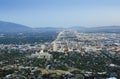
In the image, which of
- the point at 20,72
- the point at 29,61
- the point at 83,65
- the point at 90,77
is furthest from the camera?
the point at 29,61

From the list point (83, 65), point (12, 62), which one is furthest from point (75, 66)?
point (12, 62)

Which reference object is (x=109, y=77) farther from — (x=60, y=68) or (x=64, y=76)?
(x=60, y=68)

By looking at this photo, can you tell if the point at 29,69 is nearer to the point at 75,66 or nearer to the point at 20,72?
the point at 20,72

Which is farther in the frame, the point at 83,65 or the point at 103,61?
the point at 103,61

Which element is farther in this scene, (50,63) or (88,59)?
(88,59)

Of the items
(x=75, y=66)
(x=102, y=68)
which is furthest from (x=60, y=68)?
(x=102, y=68)

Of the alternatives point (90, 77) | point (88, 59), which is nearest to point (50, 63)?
point (88, 59)

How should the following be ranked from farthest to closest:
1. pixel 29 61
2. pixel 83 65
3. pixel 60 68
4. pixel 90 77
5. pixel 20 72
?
pixel 29 61, pixel 83 65, pixel 60 68, pixel 20 72, pixel 90 77

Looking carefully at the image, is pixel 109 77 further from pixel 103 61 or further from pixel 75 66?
pixel 103 61

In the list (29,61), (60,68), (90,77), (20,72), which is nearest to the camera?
(90,77)
